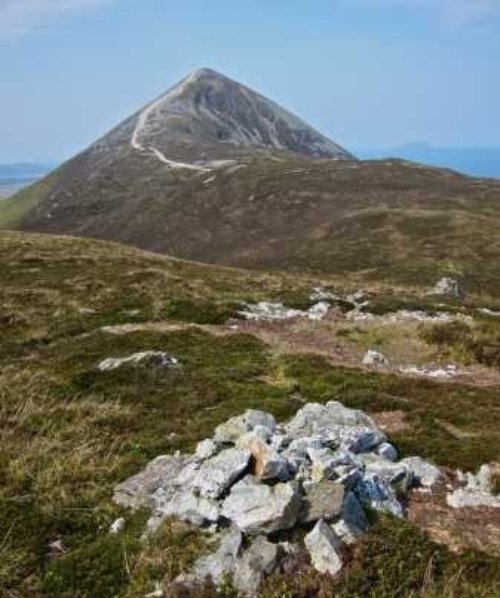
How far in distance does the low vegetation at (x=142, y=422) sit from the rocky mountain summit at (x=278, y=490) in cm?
36

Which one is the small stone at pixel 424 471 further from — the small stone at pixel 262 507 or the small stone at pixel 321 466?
the small stone at pixel 262 507

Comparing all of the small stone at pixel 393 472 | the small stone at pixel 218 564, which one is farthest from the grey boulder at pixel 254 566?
the small stone at pixel 393 472

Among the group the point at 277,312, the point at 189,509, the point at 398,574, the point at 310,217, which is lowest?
the point at 310,217

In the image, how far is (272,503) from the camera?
13.7 meters

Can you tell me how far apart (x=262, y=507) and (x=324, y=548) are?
51.5 inches

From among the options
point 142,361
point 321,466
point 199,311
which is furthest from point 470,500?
point 199,311

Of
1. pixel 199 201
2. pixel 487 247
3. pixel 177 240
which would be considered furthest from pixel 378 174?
pixel 487 247

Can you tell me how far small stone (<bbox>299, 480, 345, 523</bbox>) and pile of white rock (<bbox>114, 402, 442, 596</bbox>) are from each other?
0.06 feet

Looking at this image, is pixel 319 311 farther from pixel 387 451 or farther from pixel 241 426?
pixel 387 451

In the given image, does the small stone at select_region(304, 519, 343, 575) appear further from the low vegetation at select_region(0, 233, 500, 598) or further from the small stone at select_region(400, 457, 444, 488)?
the small stone at select_region(400, 457, 444, 488)

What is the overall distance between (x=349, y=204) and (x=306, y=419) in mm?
128499

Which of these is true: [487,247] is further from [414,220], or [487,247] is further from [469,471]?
[469,471]

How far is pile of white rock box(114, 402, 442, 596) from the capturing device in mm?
13016

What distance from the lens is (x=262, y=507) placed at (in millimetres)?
13734
